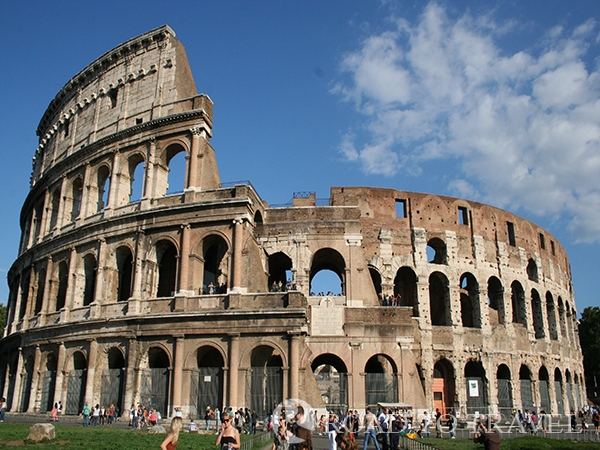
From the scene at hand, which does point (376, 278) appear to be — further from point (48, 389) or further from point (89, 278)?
point (48, 389)

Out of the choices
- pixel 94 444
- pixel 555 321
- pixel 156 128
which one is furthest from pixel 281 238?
pixel 555 321

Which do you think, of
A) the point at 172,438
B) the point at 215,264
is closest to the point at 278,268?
the point at 215,264

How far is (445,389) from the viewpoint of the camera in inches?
1071

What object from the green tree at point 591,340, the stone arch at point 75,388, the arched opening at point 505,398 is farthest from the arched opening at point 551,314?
the stone arch at point 75,388

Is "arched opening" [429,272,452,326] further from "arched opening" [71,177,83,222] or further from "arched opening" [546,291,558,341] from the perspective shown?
"arched opening" [71,177,83,222]

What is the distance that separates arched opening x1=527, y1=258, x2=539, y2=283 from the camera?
33.0 meters

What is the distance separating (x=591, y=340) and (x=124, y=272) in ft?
137

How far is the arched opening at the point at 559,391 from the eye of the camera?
104ft

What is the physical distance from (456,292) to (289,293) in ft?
36.4

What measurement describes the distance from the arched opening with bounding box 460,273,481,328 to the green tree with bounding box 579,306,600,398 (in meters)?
23.5

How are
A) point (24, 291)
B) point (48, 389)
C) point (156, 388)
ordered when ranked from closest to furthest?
point (156, 388) → point (48, 389) → point (24, 291)

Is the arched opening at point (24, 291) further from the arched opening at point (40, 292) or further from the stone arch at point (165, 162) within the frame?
the stone arch at point (165, 162)

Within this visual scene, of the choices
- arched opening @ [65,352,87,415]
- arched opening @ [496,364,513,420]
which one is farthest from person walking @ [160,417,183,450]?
arched opening @ [496,364,513,420]

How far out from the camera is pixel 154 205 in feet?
79.9
